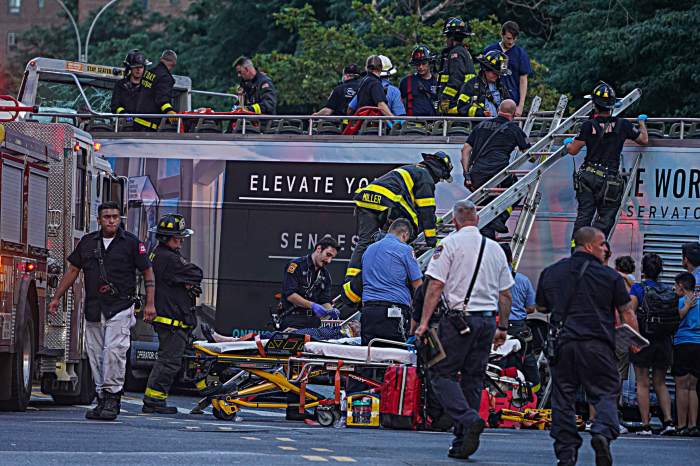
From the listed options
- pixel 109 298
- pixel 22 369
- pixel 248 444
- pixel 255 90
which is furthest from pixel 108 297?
pixel 255 90

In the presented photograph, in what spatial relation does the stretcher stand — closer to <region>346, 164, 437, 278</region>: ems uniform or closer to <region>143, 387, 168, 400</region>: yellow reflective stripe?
<region>143, 387, 168, 400</region>: yellow reflective stripe

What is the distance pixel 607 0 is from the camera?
32500 mm

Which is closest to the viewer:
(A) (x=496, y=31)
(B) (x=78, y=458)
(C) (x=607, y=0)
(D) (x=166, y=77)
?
(B) (x=78, y=458)

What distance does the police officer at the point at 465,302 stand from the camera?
11.9m

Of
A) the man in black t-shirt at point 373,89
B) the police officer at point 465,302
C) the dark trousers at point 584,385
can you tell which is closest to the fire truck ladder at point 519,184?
the man in black t-shirt at point 373,89

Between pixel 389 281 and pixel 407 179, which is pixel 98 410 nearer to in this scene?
pixel 389 281

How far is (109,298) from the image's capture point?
46.8ft

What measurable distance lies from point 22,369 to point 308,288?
3619mm

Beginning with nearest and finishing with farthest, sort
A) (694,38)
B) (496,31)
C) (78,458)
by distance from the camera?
(78,458)
(694,38)
(496,31)

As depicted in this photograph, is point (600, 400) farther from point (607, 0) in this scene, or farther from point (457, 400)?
point (607, 0)

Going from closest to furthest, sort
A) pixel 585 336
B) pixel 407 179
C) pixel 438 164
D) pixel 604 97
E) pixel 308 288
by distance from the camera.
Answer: pixel 585 336 → pixel 407 179 → pixel 438 164 → pixel 604 97 → pixel 308 288

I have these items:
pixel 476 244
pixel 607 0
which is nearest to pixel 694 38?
pixel 607 0

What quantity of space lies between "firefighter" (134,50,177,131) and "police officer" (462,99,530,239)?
4.71 meters

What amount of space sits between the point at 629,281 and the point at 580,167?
159cm
